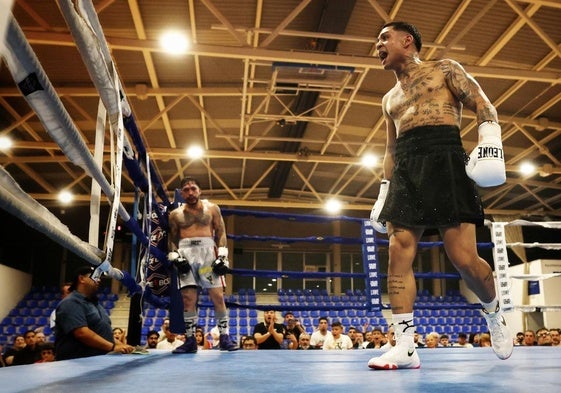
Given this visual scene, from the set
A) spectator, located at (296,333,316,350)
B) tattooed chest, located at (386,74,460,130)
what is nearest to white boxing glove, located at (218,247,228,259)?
tattooed chest, located at (386,74,460,130)

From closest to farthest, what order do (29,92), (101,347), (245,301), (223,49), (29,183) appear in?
(29,92) < (101,347) < (223,49) < (29,183) < (245,301)

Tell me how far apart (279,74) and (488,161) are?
6.13 metres

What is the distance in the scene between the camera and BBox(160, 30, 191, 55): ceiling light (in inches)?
240

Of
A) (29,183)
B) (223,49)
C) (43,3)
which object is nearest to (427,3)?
(223,49)

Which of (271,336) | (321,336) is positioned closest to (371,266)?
(271,336)

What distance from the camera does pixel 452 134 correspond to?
1894 mm

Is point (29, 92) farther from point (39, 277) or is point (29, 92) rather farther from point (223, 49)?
point (39, 277)

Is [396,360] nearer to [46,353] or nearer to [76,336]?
[76,336]

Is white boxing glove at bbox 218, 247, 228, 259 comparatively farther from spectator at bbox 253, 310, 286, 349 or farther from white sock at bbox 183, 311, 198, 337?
spectator at bbox 253, 310, 286, 349

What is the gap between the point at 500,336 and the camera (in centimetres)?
212

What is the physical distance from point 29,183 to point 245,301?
668 centimetres

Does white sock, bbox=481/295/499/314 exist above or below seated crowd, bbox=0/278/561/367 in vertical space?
above

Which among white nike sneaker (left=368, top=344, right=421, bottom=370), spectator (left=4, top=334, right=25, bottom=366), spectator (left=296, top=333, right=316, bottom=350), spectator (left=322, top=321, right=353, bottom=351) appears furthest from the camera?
spectator (left=322, top=321, right=353, bottom=351)

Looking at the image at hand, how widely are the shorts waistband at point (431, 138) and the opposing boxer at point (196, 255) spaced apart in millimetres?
1716
